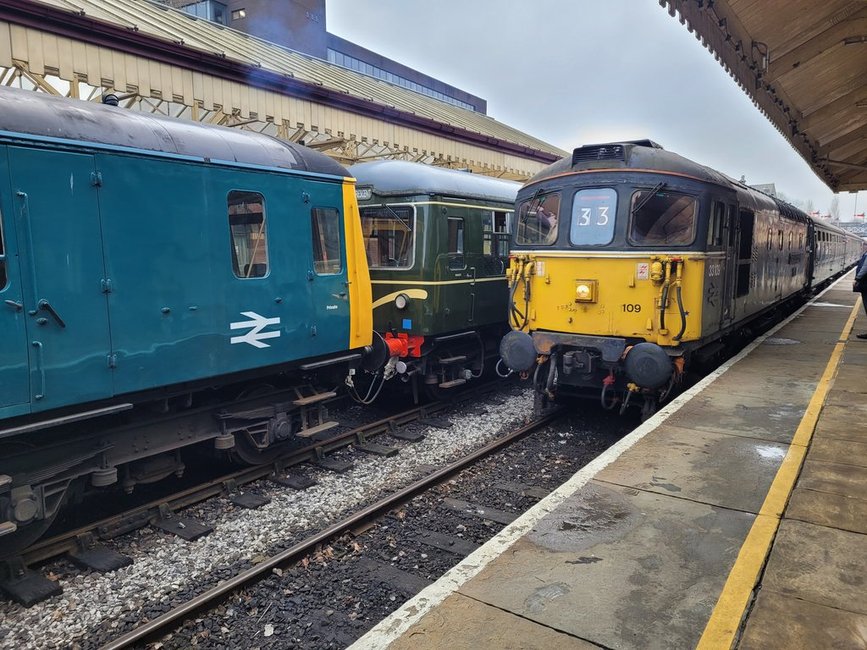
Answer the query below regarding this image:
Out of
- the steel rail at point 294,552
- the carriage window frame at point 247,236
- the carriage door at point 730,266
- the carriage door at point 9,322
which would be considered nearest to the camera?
the steel rail at point 294,552

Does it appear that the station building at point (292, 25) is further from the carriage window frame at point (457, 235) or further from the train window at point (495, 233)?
the carriage window frame at point (457, 235)

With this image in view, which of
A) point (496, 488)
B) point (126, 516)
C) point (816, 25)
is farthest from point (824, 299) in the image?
point (126, 516)

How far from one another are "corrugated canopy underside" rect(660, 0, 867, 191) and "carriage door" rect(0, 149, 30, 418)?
6309 mm

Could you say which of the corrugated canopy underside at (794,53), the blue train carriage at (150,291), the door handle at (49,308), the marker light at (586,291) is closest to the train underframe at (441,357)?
the blue train carriage at (150,291)

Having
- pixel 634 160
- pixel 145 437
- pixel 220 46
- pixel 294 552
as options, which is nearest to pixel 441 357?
pixel 634 160

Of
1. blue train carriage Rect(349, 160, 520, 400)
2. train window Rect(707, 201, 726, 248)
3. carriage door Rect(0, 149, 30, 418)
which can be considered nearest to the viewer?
carriage door Rect(0, 149, 30, 418)

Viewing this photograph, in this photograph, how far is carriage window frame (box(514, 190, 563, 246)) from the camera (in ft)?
27.0

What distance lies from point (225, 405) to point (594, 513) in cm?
382

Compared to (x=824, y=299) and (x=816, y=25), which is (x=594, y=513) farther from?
(x=824, y=299)

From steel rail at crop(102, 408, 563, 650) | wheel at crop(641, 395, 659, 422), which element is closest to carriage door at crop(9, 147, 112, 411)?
steel rail at crop(102, 408, 563, 650)

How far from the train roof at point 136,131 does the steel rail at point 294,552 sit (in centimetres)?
348

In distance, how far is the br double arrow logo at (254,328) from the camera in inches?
240

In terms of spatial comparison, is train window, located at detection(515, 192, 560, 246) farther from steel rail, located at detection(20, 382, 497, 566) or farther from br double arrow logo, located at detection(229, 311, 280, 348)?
br double arrow logo, located at detection(229, 311, 280, 348)

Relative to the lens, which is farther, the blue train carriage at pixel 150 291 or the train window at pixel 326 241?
the train window at pixel 326 241
